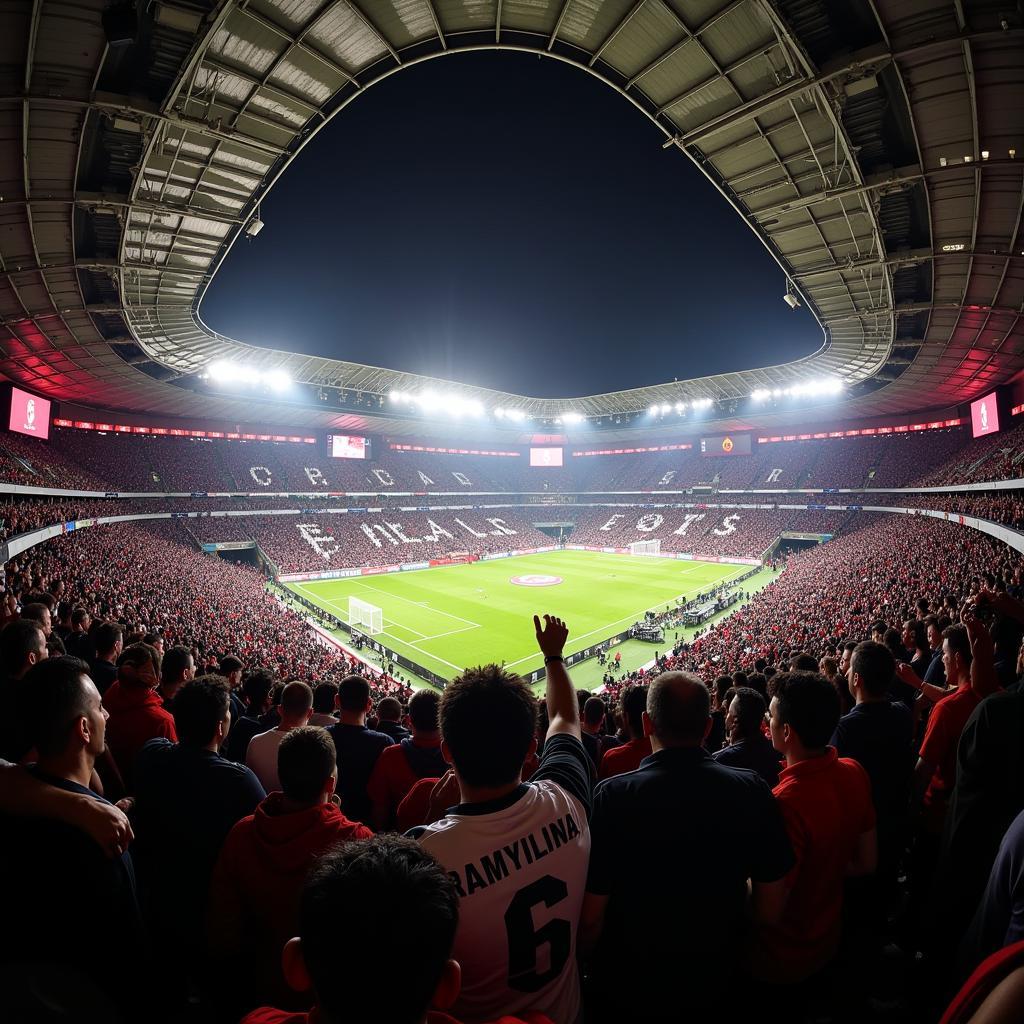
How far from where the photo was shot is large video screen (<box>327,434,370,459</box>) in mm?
64125

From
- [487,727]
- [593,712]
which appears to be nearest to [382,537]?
[593,712]

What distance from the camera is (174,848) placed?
10.3 ft

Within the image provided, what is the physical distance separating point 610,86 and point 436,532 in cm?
4907

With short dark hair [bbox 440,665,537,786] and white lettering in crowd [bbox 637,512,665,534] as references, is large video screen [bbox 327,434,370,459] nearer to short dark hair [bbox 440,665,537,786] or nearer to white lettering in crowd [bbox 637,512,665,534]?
white lettering in crowd [bbox 637,512,665,534]

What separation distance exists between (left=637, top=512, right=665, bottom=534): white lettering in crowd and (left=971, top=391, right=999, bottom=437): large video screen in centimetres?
3312

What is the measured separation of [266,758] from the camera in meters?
4.75

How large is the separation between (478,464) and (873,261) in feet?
213

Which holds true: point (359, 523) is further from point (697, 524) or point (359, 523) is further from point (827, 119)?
point (827, 119)

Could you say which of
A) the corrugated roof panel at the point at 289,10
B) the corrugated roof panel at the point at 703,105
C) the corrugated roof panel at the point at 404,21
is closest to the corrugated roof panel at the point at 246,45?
the corrugated roof panel at the point at 289,10

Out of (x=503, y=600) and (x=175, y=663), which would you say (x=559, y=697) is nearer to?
(x=175, y=663)

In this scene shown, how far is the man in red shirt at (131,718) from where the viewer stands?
5023 millimetres

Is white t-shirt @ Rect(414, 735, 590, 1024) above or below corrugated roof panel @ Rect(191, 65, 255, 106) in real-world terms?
below

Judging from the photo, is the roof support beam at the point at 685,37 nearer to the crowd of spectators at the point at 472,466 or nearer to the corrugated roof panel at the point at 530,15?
the corrugated roof panel at the point at 530,15

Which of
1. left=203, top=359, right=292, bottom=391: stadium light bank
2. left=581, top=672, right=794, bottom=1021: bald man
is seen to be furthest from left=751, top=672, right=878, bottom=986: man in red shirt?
left=203, top=359, right=292, bottom=391: stadium light bank
